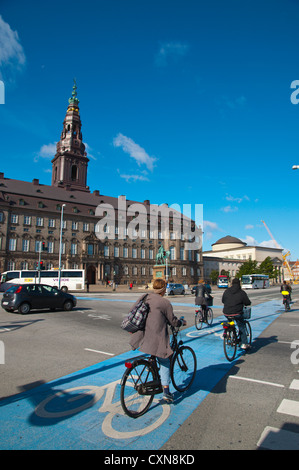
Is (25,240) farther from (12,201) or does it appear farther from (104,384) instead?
(104,384)

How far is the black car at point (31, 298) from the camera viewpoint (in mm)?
16172

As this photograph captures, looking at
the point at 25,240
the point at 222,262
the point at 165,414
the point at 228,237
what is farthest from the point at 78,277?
the point at 228,237

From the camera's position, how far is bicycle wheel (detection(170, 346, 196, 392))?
539 centimetres

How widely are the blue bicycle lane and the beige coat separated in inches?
37.3

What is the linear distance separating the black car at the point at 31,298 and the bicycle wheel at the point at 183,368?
42.2 feet

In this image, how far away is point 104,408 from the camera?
4727mm

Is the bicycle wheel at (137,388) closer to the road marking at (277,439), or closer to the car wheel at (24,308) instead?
the road marking at (277,439)

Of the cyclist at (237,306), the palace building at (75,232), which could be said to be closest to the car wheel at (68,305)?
the cyclist at (237,306)

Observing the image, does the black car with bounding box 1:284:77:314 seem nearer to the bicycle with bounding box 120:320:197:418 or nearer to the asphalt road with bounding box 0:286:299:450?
the asphalt road with bounding box 0:286:299:450

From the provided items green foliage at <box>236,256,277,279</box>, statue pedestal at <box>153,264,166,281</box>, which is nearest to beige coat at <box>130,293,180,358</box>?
statue pedestal at <box>153,264,166,281</box>

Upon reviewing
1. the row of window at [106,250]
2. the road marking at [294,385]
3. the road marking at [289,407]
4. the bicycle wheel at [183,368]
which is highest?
the row of window at [106,250]

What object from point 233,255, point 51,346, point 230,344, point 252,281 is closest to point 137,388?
point 230,344

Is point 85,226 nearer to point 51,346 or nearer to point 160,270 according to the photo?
point 160,270
